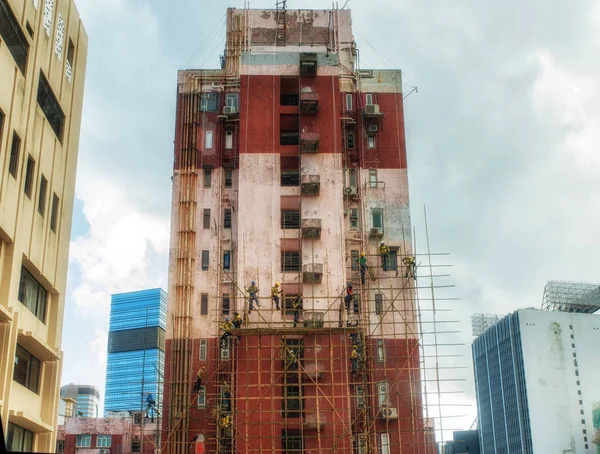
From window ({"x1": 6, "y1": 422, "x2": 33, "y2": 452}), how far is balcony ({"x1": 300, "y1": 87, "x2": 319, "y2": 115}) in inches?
891

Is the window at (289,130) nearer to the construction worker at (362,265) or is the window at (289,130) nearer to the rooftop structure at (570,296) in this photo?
the construction worker at (362,265)

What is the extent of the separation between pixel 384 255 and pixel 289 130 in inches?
351

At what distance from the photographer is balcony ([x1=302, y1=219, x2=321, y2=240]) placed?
3900 centimetres

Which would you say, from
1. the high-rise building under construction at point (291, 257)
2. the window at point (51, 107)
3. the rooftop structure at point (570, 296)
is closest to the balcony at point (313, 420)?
the high-rise building under construction at point (291, 257)

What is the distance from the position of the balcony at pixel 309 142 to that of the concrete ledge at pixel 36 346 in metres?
18.2

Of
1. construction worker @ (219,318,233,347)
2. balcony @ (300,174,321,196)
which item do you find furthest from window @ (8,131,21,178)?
balcony @ (300,174,321,196)

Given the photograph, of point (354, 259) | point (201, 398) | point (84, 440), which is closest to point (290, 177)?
point (354, 259)

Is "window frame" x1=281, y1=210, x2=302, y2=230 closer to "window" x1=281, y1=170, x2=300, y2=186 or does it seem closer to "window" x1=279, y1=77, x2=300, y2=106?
"window" x1=281, y1=170, x2=300, y2=186

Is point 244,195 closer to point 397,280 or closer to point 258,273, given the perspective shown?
point 258,273

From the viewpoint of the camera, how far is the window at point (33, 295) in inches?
973

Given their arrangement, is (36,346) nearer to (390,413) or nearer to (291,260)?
(291,260)

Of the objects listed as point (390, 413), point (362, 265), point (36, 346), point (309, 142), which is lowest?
point (390, 413)

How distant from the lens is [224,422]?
116 ft

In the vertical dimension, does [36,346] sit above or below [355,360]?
below
